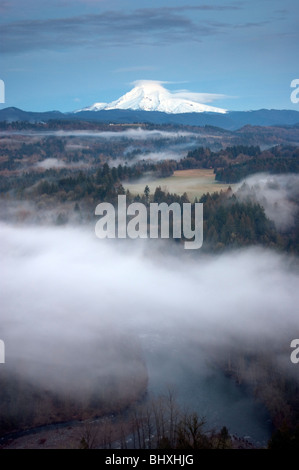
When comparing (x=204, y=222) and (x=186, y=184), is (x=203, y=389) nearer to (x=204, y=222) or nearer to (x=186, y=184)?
(x=204, y=222)

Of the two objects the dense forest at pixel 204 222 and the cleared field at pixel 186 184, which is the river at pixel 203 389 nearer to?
the dense forest at pixel 204 222

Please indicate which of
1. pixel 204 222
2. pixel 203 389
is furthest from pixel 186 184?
pixel 203 389

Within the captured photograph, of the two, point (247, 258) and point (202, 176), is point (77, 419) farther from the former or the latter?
point (202, 176)

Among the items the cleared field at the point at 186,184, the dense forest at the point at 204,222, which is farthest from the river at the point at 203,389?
the cleared field at the point at 186,184

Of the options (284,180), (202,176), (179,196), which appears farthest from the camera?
(202,176)

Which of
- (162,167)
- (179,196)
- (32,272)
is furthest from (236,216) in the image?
(162,167)

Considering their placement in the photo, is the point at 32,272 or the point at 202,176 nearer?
the point at 32,272

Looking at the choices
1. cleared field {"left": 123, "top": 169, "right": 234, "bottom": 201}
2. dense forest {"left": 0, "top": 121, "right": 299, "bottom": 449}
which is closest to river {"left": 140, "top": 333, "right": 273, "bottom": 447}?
dense forest {"left": 0, "top": 121, "right": 299, "bottom": 449}

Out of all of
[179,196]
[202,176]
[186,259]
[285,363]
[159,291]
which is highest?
[202,176]
